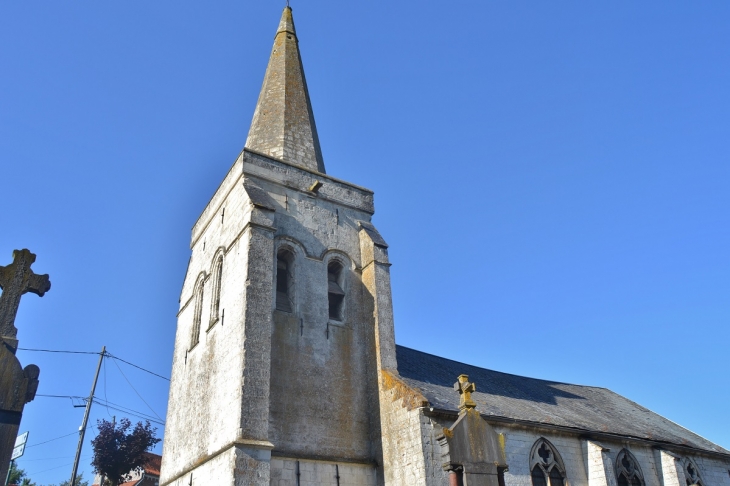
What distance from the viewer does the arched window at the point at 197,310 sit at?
61.8 ft

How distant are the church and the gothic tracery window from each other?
0.06 metres

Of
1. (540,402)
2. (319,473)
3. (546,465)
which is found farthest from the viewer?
(540,402)

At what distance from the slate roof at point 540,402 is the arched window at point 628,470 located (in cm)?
68

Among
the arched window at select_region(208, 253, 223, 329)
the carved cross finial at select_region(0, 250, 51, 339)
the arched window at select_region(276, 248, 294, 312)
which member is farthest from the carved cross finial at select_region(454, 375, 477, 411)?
the arched window at select_region(208, 253, 223, 329)

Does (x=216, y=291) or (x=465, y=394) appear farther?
(x=216, y=291)

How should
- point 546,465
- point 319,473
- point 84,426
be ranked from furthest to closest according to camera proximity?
point 84,426
point 546,465
point 319,473

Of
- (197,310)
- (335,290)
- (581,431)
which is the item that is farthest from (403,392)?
(197,310)

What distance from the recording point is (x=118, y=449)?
3008 centimetres

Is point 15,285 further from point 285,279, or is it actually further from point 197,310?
point 197,310

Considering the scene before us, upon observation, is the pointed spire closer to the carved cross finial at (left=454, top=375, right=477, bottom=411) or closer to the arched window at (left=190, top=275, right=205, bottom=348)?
the arched window at (left=190, top=275, right=205, bottom=348)

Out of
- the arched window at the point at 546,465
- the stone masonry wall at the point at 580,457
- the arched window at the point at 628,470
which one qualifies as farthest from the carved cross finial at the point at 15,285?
the arched window at the point at 628,470

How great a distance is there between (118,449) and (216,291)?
56.1ft

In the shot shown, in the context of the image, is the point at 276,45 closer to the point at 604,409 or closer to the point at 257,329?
the point at 257,329

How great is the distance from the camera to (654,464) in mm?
19438
